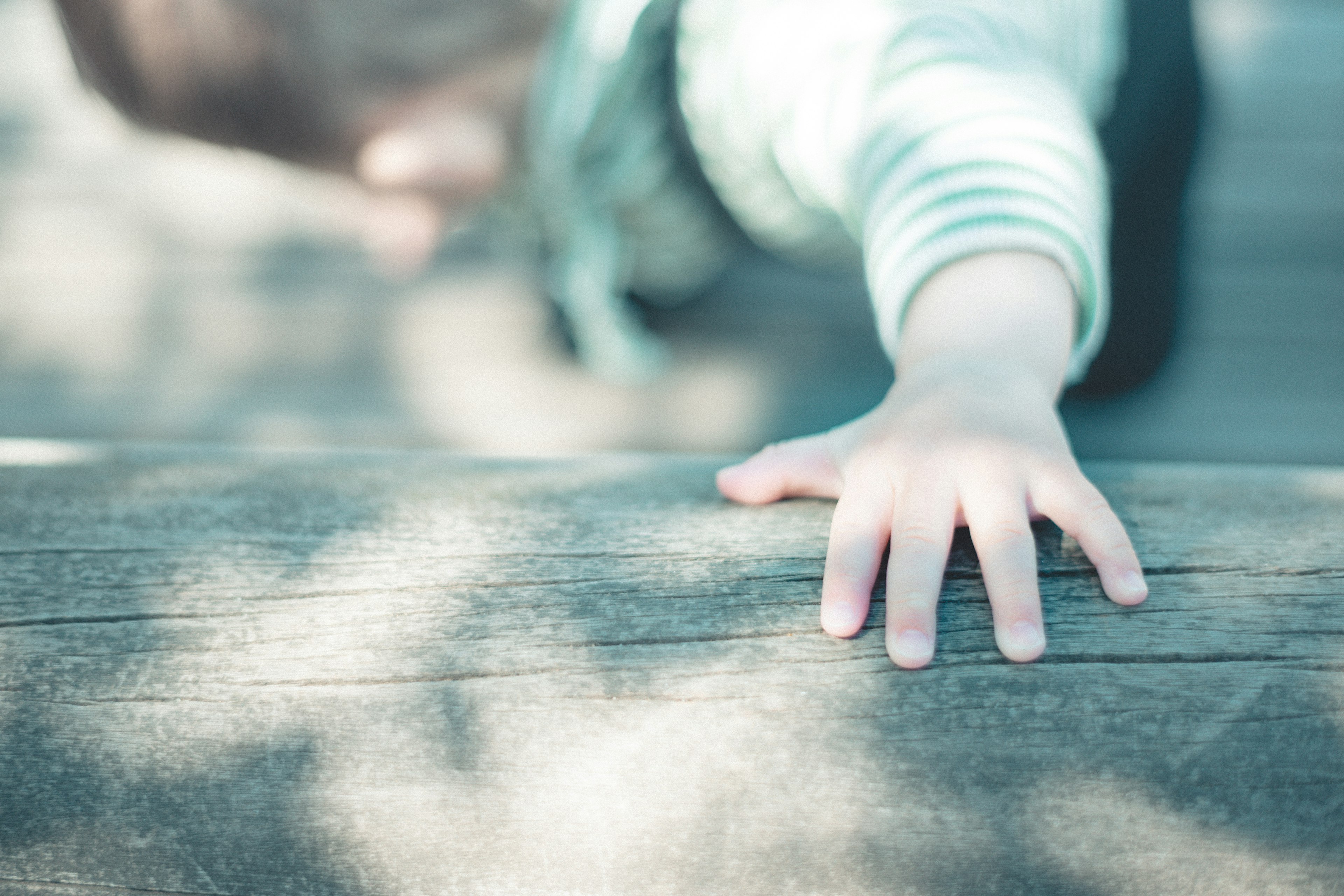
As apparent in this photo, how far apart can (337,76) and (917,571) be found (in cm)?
70

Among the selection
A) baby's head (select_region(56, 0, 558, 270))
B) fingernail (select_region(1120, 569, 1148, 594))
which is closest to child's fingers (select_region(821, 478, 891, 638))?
fingernail (select_region(1120, 569, 1148, 594))

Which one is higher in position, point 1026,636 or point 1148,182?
point 1026,636

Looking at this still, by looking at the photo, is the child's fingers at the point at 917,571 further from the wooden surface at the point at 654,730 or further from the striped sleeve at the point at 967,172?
the striped sleeve at the point at 967,172

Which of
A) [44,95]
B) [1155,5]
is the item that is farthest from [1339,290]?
[44,95]

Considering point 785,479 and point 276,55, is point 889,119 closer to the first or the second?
point 785,479

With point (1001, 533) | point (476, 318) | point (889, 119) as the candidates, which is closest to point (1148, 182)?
point (889, 119)

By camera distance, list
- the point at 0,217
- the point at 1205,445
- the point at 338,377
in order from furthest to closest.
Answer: the point at 0,217 → the point at 338,377 → the point at 1205,445

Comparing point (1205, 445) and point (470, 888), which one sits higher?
point (470, 888)

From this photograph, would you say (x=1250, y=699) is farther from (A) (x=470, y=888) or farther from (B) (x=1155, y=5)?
(B) (x=1155, y=5)

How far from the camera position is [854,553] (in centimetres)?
38

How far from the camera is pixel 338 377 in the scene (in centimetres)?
134

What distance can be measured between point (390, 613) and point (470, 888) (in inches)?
4.7

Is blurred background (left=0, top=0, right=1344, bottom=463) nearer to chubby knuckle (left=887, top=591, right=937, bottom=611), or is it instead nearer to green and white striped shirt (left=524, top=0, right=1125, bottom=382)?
A: green and white striped shirt (left=524, top=0, right=1125, bottom=382)

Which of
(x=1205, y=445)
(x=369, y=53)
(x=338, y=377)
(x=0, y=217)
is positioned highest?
(x=369, y=53)
